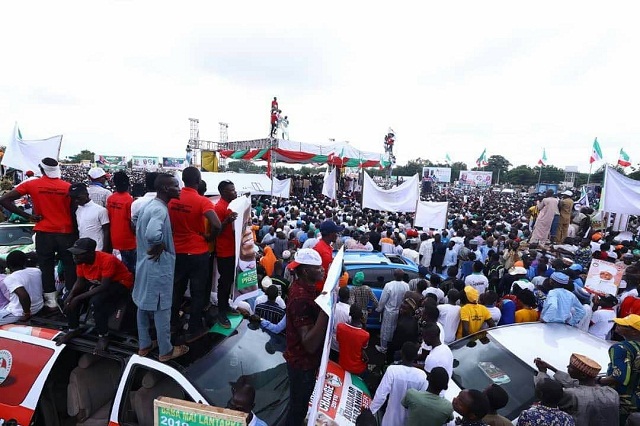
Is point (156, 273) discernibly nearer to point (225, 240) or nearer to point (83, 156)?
point (225, 240)

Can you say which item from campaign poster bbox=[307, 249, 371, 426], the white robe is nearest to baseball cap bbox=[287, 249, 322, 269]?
campaign poster bbox=[307, 249, 371, 426]

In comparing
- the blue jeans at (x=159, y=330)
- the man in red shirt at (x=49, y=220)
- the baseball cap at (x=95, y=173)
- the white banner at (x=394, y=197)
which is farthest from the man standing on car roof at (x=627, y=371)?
the white banner at (x=394, y=197)

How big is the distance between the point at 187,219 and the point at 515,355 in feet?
11.9

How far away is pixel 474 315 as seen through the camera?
4.75 m

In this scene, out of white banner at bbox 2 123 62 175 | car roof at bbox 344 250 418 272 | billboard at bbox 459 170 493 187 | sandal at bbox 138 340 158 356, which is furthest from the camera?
billboard at bbox 459 170 493 187

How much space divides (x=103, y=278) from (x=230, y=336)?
1.30 metres

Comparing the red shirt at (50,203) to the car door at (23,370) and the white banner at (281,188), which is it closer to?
the car door at (23,370)

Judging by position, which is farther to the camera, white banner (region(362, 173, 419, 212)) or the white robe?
white banner (region(362, 173, 419, 212))

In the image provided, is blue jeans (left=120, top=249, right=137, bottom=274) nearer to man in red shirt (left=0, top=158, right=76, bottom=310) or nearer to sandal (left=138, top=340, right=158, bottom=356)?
man in red shirt (left=0, top=158, right=76, bottom=310)

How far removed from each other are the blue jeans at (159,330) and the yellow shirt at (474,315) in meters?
3.78

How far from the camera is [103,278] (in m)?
3.20

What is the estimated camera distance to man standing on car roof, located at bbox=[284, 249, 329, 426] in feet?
8.04

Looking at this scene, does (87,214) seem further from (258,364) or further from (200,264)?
(258,364)

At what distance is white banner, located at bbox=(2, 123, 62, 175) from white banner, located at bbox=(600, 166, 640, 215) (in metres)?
14.6
